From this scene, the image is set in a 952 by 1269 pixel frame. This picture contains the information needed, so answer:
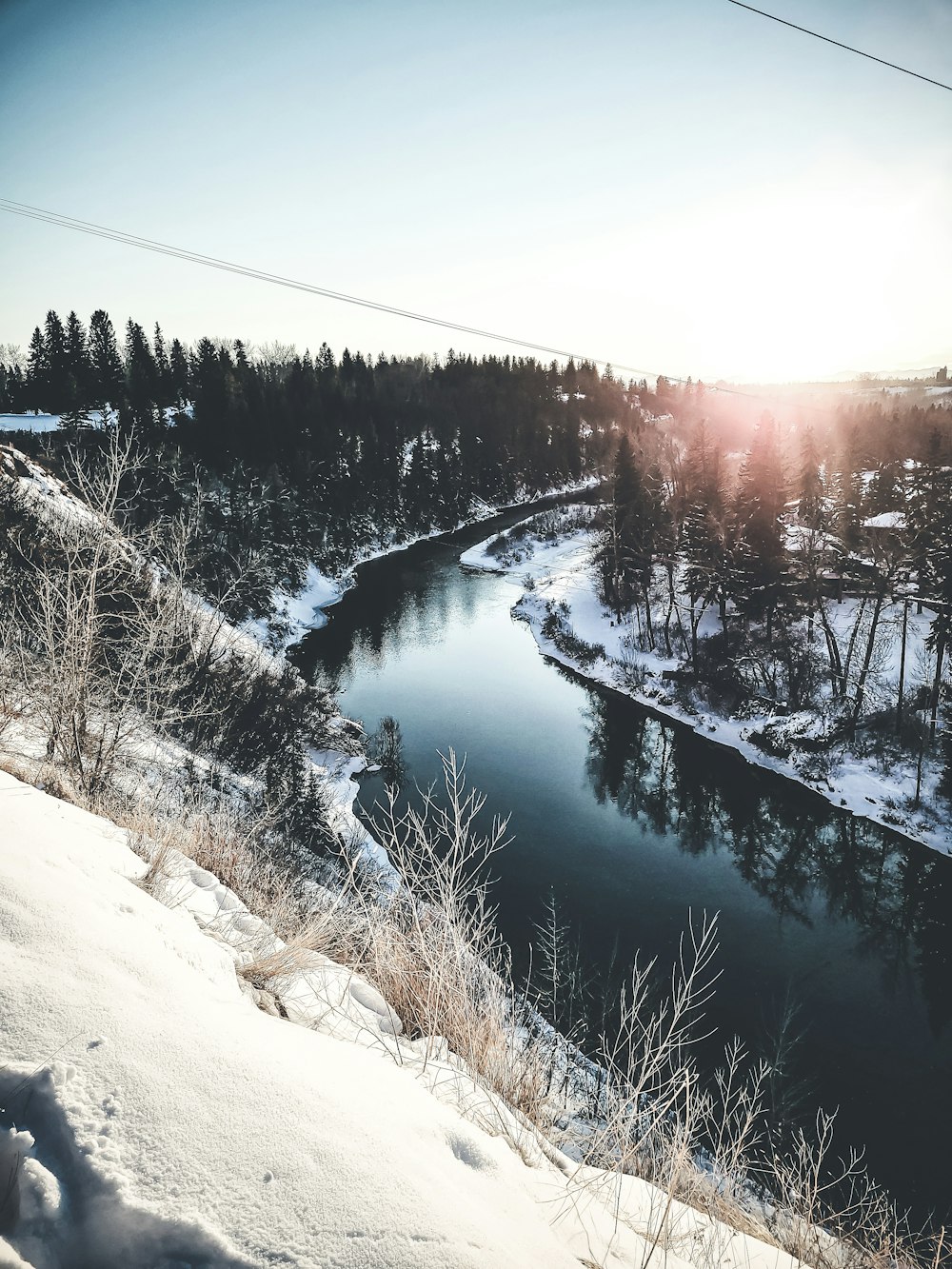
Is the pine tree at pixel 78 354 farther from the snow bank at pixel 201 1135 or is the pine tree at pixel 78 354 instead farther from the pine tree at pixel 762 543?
the snow bank at pixel 201 1135

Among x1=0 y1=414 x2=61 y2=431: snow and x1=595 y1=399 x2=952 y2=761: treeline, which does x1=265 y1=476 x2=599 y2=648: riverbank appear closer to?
x1=595 y1=399 x2=952 y2=761: treeline

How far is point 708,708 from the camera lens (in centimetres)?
2711

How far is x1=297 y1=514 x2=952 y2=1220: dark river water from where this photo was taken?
12.2m

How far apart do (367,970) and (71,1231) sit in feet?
12.3

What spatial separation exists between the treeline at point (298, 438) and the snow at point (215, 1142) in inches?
1059

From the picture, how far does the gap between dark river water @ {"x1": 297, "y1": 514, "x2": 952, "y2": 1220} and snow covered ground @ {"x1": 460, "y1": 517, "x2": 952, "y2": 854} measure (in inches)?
31.0

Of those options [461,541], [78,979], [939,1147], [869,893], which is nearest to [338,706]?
[869,893]

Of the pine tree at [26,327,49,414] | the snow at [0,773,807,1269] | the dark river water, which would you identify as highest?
the pine tree at [26,327,49,414]

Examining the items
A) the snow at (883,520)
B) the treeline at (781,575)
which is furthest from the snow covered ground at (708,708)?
the snow at (883,520)

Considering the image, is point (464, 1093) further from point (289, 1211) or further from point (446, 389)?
point (446, 389)

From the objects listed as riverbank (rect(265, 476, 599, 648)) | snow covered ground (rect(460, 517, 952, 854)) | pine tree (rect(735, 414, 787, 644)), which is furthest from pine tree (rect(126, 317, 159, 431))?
pine tree (rect(735, 414, 787, 644))

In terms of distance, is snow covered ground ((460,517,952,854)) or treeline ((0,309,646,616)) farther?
treeline ((0,309,646,616))

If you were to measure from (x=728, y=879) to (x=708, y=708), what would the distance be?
10.8 meters

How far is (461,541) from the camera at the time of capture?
205 feet
